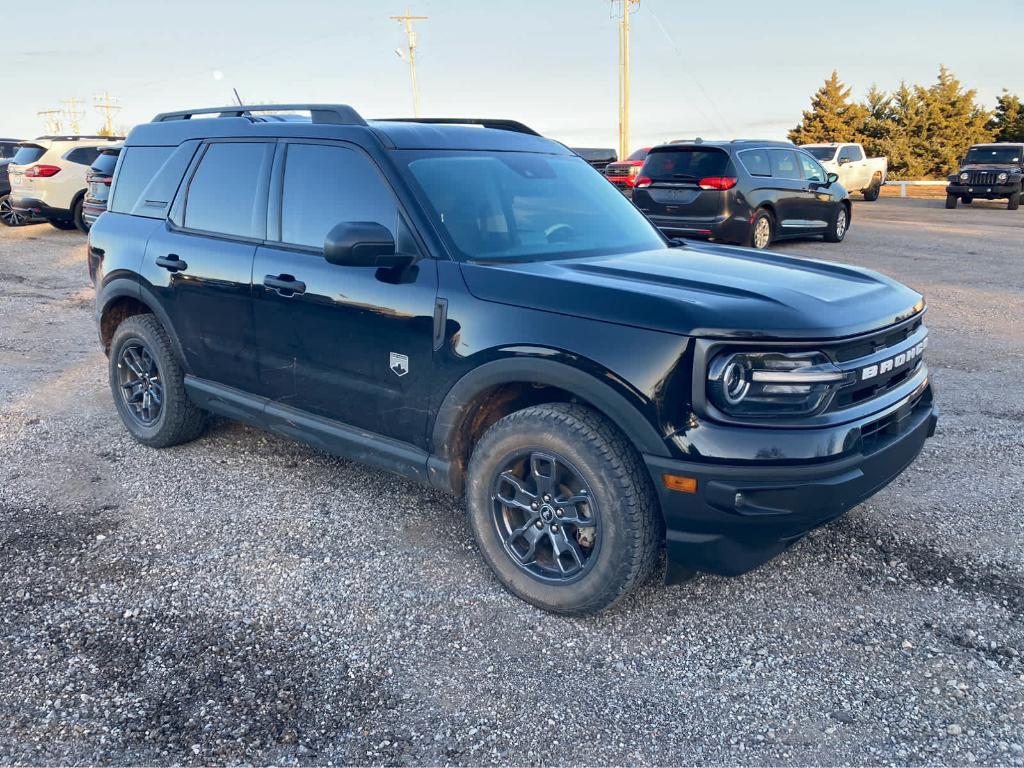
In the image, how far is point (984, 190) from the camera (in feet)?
77.6

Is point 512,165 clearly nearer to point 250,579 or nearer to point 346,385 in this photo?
point 346,385

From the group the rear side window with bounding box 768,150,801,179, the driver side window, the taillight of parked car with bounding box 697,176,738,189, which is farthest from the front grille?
the taillight of parked car with bounding box 697,176,738,189

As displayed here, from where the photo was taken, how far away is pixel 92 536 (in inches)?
159

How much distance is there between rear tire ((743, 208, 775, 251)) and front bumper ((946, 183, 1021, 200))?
1352 centimetres

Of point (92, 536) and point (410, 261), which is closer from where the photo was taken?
point (410, 261)

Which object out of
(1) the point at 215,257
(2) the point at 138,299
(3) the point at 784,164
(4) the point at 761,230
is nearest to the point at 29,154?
(4) the point at 761,230

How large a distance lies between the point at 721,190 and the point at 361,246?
9884mm

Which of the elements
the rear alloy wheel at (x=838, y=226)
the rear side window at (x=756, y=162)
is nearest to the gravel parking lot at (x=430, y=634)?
the rear side window at (x=756, y=162)

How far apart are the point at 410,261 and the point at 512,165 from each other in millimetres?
932

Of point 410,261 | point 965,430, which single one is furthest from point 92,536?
point 965,430

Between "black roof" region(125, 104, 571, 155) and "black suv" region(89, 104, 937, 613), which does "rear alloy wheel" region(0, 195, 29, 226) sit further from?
"black suv" region(89, 104, 937, 613)

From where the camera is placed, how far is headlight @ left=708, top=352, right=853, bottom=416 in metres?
2.90

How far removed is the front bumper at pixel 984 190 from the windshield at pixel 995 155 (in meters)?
0.94

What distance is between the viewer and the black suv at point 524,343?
2.93 m
